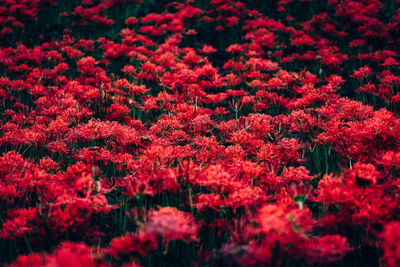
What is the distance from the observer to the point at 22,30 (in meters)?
9.86

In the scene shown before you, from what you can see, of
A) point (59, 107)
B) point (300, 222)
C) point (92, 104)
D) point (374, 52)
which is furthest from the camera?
point (374, 52)

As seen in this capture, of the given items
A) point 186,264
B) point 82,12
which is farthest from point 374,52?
point 82,12

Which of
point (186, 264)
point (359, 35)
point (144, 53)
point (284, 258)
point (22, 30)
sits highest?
point (22, 30)

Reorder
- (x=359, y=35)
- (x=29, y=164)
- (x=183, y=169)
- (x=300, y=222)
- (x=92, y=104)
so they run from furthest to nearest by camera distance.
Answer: (x=359, y=35)
(x=92, y=104)
(x=29, y=164)
(x=183, y=169)
(x=300, y=222)

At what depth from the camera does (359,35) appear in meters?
8.13

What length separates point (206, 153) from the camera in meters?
4.05

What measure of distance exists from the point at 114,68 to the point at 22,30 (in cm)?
490

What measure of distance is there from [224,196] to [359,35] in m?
8.22

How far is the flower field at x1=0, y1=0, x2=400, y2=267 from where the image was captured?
8.50 ft

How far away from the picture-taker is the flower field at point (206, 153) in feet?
8.50

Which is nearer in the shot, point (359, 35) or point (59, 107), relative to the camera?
point (59, 107)

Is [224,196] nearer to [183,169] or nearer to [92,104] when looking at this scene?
[183,169]

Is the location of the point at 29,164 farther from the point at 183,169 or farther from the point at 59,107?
the point at 183,169

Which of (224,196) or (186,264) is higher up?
(224,196)
